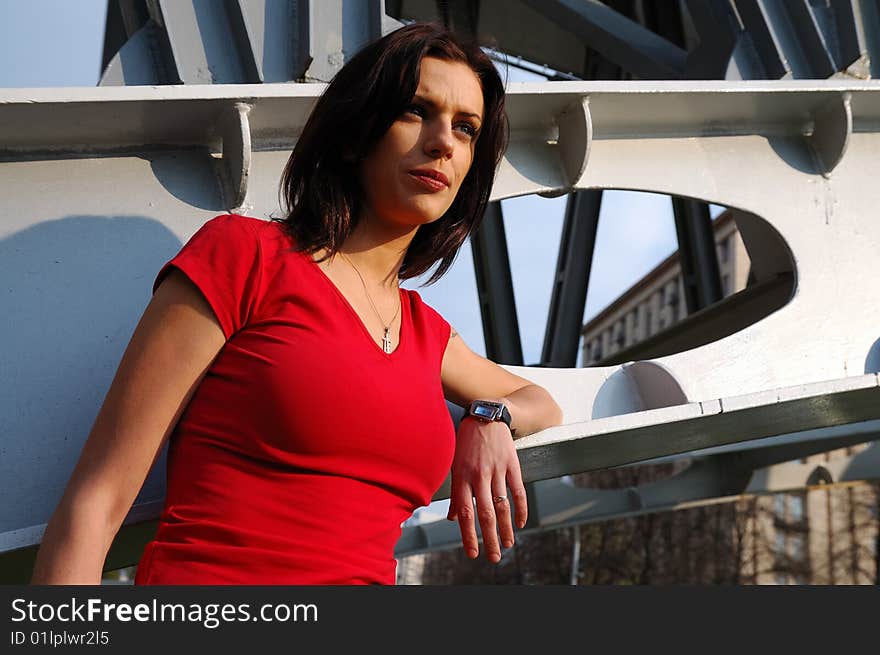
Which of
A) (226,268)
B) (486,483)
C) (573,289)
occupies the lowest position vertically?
(486,483)

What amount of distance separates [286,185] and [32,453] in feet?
3.73

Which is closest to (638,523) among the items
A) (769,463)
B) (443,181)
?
(769,463)

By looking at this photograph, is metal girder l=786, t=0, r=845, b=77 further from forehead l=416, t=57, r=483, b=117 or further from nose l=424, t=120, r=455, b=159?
nose l=424, t=120, r=455, b=159

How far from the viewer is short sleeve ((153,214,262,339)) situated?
2264mm

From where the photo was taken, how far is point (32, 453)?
313cm

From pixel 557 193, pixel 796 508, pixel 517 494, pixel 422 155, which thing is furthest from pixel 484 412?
pixel 796 508

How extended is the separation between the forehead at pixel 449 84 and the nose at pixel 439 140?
6 cm

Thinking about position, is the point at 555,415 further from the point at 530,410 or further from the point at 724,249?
the point at 724,249

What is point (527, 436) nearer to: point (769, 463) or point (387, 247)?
point (387, 247)

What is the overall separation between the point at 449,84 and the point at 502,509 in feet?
3.47

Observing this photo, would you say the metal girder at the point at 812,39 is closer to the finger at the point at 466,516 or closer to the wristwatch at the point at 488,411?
the wristwatch at the point at 488,411

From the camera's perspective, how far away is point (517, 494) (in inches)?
106

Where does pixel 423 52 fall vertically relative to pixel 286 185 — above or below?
above

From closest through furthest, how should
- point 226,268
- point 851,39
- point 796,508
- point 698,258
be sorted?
point 226,268
point 851,39
point 698,258
point 796,508
